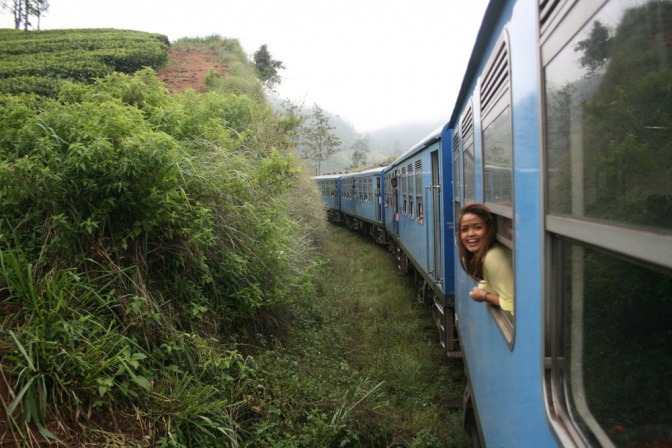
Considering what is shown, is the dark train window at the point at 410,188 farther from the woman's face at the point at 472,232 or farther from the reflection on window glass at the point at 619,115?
the reflection on window glass at the point at 619,115

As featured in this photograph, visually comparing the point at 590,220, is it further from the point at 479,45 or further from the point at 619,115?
the point at 479,45

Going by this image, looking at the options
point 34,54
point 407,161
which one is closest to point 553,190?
point 407,161

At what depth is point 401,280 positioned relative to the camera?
1075 cm

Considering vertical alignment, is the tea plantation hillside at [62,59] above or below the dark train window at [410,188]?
above

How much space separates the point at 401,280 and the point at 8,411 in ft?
28.4

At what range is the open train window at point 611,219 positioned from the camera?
2.73 feet

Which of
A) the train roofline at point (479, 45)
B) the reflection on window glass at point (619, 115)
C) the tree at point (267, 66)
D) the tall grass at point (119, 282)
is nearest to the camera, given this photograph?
the reflection on window glass at point (619, 115)

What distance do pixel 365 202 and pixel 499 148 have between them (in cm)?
1529

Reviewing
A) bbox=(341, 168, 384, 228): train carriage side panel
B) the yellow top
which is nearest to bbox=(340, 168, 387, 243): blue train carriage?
bbox=(341, 168, 384, 228): train carriage side panel

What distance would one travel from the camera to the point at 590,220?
106 cm

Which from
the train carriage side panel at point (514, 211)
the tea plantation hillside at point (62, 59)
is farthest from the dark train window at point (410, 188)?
the tea plantation hillside at point (62, 59)

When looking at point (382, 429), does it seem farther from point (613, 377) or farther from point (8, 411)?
point (613, 377)

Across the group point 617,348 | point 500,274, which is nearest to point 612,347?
point 617,348

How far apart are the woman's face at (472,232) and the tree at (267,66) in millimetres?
27799
